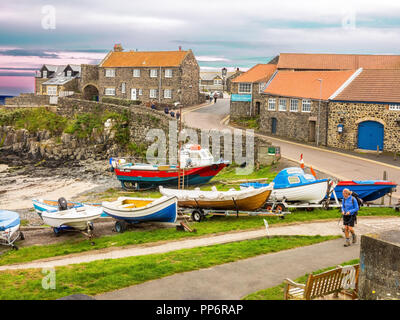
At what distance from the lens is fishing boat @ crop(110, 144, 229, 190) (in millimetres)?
29484

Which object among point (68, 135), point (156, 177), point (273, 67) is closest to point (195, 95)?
point (273, 67)

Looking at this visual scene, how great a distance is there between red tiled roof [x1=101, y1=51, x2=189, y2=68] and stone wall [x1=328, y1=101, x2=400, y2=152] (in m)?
28.1

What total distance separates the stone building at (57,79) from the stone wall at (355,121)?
139 feet

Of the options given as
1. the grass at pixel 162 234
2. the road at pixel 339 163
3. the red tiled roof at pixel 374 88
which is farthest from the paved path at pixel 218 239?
the red tiled roof at pixel 374 88

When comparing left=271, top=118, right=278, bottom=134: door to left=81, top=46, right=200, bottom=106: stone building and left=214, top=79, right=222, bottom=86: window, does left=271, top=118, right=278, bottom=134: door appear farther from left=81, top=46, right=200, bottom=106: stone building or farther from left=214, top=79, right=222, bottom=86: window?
left=214, top=79, right=222, bottom=86: window

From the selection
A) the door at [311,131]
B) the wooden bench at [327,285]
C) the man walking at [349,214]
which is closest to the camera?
the wooden bench at [327,285]

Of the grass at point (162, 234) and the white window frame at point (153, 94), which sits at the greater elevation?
the white window frame at point (153, 94)

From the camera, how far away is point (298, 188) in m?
18.9

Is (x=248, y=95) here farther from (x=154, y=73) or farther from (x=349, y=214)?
(x=349, y=214)

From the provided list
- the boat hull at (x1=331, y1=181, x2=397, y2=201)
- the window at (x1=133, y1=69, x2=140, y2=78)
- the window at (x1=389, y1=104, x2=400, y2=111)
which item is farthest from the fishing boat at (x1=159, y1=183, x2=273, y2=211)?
the window at (x1=133, y1=69, x2=140, y2=78)

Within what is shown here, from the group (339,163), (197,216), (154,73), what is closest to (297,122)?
(339,163)

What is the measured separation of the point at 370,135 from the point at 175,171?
539 inches

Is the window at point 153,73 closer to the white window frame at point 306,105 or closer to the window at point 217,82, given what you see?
the white window frame at point 306,105

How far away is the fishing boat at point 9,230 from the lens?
1688cm
